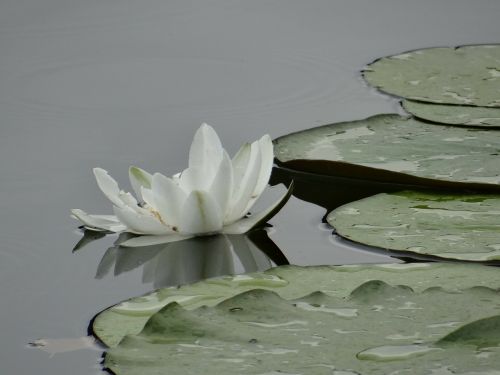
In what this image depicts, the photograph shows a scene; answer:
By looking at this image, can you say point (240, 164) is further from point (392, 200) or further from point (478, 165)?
point (478, 165)

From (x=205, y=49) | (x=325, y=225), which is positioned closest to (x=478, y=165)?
(x=325, y=225)

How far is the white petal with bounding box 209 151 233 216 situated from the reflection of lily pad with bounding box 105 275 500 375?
424 millimetres

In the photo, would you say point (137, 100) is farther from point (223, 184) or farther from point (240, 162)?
point (223, 184)

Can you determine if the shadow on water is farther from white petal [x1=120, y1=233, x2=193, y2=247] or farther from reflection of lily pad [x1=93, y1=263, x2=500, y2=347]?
reflection of lily pad [x1=93, y1=263, x2=500, y2=347]

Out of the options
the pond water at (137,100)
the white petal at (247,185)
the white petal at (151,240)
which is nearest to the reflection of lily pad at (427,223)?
the pond water at (137,100)

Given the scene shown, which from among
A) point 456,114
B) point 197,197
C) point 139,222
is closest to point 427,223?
point 197,197

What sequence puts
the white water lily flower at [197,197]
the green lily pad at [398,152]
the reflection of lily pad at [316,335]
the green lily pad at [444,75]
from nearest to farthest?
the reflection of lily pad at [316,335]
the white water lily flower at [197,197]
the green lily pad at [398,152]
the green lily pad at [444,75]

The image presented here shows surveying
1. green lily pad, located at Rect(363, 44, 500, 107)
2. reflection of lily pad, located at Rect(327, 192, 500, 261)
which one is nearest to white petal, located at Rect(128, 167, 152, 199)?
reflection of lily pad, located at Rect(327, 192, 500, 261)

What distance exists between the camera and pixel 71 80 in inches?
124

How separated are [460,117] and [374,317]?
1170 millimetres

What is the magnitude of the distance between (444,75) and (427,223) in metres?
1.04

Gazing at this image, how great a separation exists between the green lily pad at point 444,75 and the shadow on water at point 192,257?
91 cm

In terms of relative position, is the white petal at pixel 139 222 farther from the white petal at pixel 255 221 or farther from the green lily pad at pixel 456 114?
the green lily pad at pixel 456 114

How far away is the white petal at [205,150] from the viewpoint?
212 centimetres
